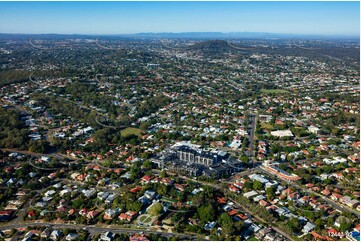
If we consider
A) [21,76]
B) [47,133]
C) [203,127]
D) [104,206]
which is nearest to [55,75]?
[21,76]

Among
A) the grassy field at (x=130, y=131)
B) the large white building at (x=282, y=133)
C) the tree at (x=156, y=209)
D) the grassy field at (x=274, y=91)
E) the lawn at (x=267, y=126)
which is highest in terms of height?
the tree at (x=156, y=209)

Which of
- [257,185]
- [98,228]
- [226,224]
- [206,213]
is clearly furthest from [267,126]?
[98,228]

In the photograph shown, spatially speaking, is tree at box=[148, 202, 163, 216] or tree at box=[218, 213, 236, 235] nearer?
tree at box=[218, 213, 236, 235]

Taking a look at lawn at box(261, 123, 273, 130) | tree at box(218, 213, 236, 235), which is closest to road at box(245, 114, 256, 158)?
lawn at box(261, 123, 273, 130)

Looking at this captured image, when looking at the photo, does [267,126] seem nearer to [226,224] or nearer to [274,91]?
[226,224]

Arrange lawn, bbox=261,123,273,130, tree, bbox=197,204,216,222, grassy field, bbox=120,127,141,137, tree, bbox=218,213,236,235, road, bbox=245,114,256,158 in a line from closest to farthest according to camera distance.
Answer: tree, bbox=218,213,236,235, tree, bbox=197,204,216,222, road, bbox=245,114,256,158, grassy field, bbox=120,127,141,137, lawn, bbox=261,123,273,130

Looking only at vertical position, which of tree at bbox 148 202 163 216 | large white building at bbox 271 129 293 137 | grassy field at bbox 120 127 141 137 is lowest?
grassy field at bbox 120 127 141 137

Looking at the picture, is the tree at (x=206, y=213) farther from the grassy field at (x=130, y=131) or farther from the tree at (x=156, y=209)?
the grassy field at (x=130, y=131)

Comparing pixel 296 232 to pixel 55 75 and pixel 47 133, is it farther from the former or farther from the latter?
pixel 55 75


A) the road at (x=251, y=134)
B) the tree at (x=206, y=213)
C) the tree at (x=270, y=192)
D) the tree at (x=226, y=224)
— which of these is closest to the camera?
the tree at (x=226, y=224)

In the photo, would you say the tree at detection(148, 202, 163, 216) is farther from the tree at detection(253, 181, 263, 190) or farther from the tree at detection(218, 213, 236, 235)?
the tree at detection(253, 181, 263, 190)

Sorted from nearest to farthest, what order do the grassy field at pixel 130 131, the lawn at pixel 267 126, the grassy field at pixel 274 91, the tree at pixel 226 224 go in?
1. the tree at pixel 226 224
2. the grassy field at pixel 130 131
3. the lawn at pixel 267 126
4. the grassy field at pixel 274 91

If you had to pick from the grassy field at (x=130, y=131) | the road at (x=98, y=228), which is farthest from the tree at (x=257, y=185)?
the grassy field at (x=130, y=131)
